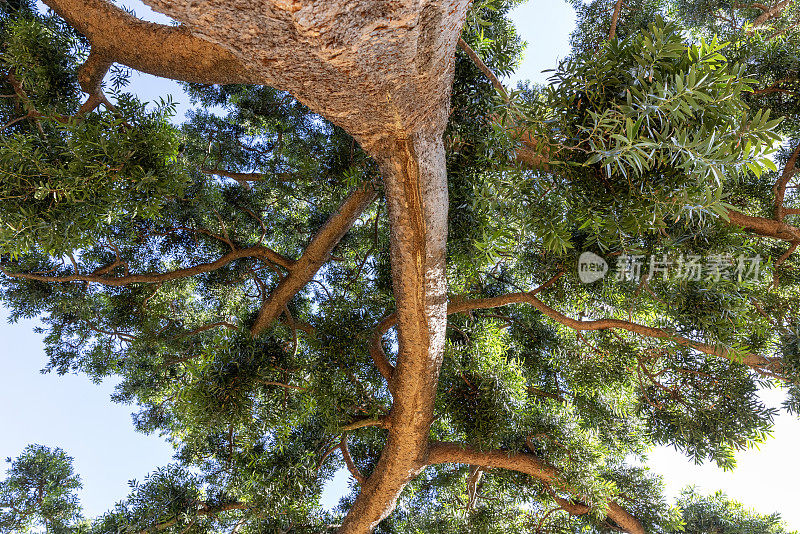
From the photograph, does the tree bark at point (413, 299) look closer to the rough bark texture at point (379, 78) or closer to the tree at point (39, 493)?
the rough bark texture at point (379, 78)

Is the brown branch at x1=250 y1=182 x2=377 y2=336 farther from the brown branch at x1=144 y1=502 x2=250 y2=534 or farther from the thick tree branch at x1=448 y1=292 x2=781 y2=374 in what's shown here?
the brown branch at x1=144 y1=502 x2=250 y2=534

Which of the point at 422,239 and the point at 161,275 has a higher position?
the point at 422,239

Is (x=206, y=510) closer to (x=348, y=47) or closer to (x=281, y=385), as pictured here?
(x=281, y=385)

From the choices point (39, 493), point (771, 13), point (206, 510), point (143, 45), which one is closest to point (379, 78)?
point (143, 45)

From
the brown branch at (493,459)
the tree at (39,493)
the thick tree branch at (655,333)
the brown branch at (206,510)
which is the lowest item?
the tree at (39,493)

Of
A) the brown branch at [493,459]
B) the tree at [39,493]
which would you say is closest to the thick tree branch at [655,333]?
the brown branch at [493,459]

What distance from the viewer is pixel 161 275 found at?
3816mm

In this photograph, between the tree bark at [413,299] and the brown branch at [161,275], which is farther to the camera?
the brown branch at [161,275]

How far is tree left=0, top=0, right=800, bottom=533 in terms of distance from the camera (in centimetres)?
157

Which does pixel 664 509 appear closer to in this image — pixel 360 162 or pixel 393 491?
pixel 393 491

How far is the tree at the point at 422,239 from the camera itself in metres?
1.57

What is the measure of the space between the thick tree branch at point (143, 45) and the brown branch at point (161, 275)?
5.20 ft

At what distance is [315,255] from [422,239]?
192 cm

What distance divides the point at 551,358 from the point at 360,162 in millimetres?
2665
